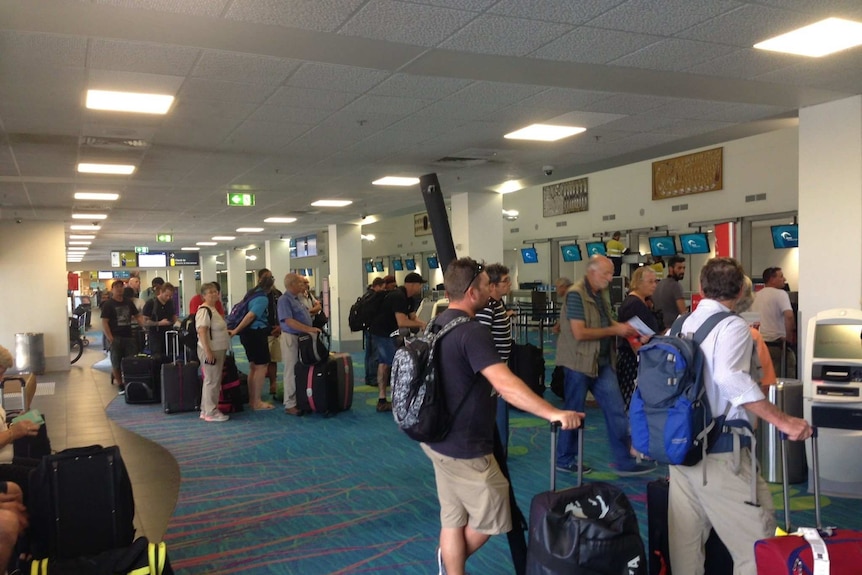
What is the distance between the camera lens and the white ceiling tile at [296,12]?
151 inches

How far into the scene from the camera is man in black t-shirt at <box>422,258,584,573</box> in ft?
9.07

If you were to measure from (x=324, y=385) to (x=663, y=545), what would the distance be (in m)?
5.31

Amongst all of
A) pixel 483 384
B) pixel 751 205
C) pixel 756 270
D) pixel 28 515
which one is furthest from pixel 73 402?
pixel 756 270

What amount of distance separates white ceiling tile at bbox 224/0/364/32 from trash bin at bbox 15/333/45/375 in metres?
11.6

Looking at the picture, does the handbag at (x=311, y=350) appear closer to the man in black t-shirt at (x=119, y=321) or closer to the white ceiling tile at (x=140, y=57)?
the white ceiling tile at (x=140, y=57)

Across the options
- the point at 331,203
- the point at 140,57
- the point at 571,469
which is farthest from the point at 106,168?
the point at 571,469

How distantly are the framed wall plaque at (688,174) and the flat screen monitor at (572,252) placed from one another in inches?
97.9

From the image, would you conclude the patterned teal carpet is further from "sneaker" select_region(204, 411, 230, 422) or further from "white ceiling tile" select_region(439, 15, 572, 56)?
"white ceiling tile" select_region(439, 15, 572, 56)

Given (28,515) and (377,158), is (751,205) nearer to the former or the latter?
(377,158)

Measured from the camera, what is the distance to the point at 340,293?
17156 millimetres

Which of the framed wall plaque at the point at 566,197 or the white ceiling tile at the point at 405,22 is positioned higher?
the framed wall plaque at the point at 566,197

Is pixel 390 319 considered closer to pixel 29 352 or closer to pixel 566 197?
pixel 29 352

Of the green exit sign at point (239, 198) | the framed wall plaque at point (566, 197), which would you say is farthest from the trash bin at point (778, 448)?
the framed wall plaque at point (566, 197)

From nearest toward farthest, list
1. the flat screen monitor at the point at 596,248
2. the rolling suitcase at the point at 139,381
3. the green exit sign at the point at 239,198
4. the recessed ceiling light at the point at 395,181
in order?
the rolling suitcase at the point at 139,381, the recessed ceiling light at the point at 395,181, the green exit sign at the point at 239,198, the flat screen monitor at the point at 596,248
